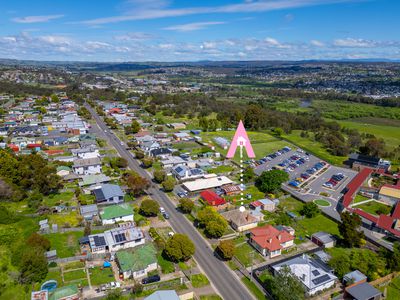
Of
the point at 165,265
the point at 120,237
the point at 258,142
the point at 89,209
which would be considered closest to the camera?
the point at 165,265

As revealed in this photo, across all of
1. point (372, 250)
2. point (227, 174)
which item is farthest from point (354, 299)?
point (227, 174)

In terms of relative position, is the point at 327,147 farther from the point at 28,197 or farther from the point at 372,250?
the point at 28,197

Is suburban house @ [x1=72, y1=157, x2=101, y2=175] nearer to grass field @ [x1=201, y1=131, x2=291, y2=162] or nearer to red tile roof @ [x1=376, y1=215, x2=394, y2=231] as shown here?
grass field @ [x1=201, y1=131, x2=291, y2=162]

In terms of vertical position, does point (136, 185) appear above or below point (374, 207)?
above

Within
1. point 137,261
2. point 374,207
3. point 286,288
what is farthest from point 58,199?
point 374,207

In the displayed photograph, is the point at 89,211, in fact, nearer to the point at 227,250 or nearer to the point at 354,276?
the point at 227,250

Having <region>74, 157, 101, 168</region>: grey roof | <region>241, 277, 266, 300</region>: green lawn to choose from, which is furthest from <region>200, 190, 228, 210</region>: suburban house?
<region>74, 157, 101, 168</region>: grey roof

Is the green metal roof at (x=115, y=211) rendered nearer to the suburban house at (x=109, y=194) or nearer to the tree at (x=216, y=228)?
the suburban house at (x=109, y=194)
